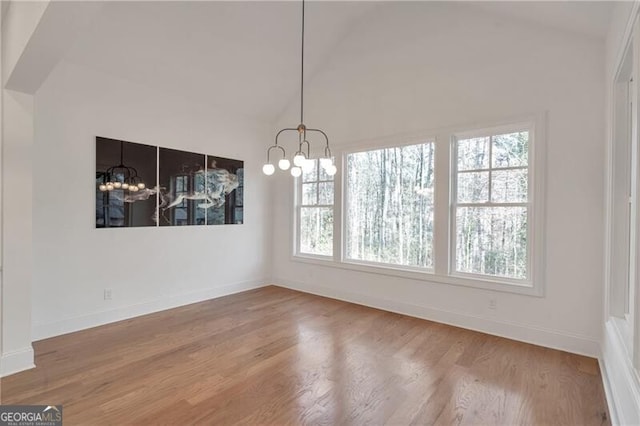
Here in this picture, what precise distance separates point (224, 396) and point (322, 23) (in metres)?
4.70

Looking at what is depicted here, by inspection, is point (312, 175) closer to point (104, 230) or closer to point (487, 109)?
point (487, 109)

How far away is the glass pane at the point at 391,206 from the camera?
4.29 meters

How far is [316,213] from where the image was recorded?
5.51 m

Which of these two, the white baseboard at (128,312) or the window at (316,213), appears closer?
the white baseboard at (128,312)

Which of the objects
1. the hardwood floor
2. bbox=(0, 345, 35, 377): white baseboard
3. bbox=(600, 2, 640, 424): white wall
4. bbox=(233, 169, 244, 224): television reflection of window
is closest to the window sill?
the hardwood floor

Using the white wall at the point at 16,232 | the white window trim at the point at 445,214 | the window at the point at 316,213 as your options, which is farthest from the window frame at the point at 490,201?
the white wall at the point at 16,232

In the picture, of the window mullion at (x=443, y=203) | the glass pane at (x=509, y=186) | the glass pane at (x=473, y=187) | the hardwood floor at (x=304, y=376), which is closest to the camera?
the hardwood floor at (x=304, y=376)

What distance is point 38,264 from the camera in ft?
11.0

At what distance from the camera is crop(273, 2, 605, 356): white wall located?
10.3 ft

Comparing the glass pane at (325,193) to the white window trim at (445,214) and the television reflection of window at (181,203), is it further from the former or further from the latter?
the television reflection of window at (181,203)

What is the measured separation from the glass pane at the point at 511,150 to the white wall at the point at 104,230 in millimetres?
3811

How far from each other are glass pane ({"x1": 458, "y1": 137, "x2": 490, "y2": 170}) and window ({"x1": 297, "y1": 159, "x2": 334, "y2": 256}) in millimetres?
2049

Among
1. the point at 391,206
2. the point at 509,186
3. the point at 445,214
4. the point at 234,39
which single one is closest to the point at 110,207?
the point at 234,39

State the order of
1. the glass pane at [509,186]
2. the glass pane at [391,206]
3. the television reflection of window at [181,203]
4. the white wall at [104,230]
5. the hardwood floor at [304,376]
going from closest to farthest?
the hardwood floor at [304,376] → the white wall at [104,230] → the glass pane at [509,186] → the glass pane at [391,206] → the television reflection of window at [181,203]
